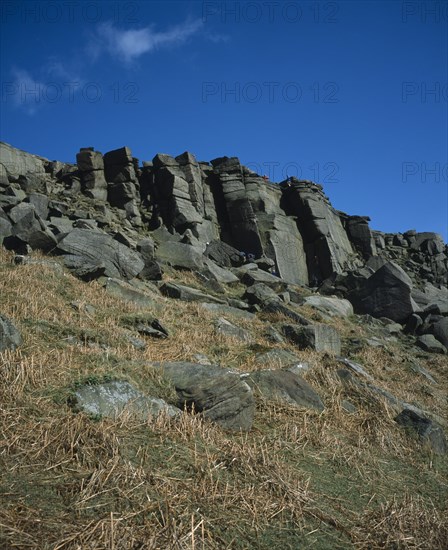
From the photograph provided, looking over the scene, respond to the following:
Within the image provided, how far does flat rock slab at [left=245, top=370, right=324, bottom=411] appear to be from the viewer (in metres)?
6.25

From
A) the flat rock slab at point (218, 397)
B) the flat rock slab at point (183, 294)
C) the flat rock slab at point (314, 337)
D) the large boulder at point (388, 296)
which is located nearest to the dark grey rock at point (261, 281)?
the large boulder at point (388, 296)

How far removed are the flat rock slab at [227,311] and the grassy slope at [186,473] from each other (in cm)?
614

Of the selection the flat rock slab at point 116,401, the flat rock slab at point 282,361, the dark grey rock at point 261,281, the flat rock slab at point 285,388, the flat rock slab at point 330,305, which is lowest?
the flat rock slab at point 116,401

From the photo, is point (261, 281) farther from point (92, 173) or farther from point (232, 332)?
point (92, 173)

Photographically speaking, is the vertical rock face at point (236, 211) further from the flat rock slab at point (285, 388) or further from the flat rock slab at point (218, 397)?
the flat rock slab at point (218, 397)

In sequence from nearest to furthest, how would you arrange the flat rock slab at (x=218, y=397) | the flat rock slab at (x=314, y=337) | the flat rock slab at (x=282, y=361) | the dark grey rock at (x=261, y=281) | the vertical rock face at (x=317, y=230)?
1. the flat rock slab at (x=218, y=397)
2. the flat rock slab at (x=282, y=361)
3. the flat rock slab at (x=314, y=337)
4. the dark grey rock at (x=261, y=281)
5. the vertical rock face at (x=317, y=230)

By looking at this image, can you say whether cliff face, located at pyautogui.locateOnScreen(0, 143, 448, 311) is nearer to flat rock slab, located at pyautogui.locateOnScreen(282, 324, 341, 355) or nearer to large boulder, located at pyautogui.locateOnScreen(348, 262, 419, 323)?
large boulder, located at pyautogui.locateOnScreen(348, 262, 419, 323)

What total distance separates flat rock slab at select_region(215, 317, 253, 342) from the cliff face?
13.1 m

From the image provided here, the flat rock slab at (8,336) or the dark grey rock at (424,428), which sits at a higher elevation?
the flat rock slab at (8,336)

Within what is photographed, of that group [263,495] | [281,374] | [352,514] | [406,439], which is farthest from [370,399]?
[263,495]

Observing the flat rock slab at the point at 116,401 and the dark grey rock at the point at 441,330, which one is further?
the dark grey rock at the point at 441,330

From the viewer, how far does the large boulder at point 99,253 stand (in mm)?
14000

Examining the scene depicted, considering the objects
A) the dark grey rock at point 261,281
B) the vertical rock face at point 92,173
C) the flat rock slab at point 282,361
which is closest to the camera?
the flat rock slab at point 282,361

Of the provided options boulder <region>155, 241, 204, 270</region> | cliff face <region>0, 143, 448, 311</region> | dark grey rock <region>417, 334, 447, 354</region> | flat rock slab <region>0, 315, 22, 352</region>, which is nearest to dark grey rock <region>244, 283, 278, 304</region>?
boulder <region>155, 241, 204, 270</region>
